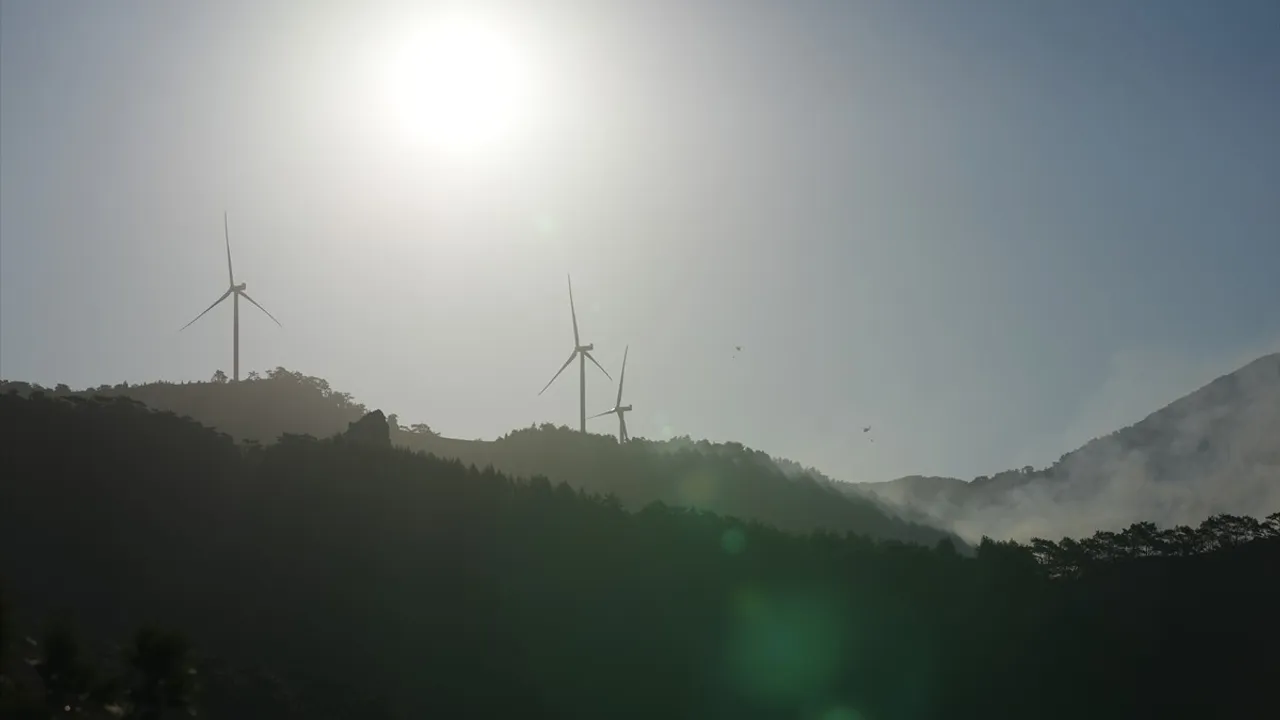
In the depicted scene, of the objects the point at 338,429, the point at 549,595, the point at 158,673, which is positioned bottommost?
the point at 158,673

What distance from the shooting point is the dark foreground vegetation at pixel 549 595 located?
90.2 m

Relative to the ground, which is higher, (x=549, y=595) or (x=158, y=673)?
(x=549, y=595)

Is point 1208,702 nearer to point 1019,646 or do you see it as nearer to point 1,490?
point 1019,646

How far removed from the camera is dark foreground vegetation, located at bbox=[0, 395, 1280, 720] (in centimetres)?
9025

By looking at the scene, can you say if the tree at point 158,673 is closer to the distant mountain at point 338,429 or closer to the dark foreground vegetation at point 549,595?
the dark foreground vegetation at point 549,595

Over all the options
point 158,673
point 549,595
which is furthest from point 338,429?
point 158,673

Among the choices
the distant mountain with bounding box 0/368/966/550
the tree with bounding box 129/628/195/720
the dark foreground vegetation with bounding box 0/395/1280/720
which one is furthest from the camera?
the distant mountain with bounding box 0/368/966/550

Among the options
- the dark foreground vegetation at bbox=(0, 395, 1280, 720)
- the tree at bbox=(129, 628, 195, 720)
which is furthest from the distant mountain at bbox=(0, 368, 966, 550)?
the tree at bbox=(129, 628, 195, 720)

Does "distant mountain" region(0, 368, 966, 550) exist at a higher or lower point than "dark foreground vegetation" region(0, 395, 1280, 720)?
higher

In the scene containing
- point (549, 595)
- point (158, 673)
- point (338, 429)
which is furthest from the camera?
point (338, 429)

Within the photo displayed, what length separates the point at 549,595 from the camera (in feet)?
388

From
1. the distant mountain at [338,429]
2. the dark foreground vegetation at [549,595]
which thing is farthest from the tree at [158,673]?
the distant mountain at [338,429]

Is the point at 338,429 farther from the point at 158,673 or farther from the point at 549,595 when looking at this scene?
the point at 158,673

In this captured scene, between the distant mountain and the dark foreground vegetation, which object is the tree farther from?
the distant mountain
